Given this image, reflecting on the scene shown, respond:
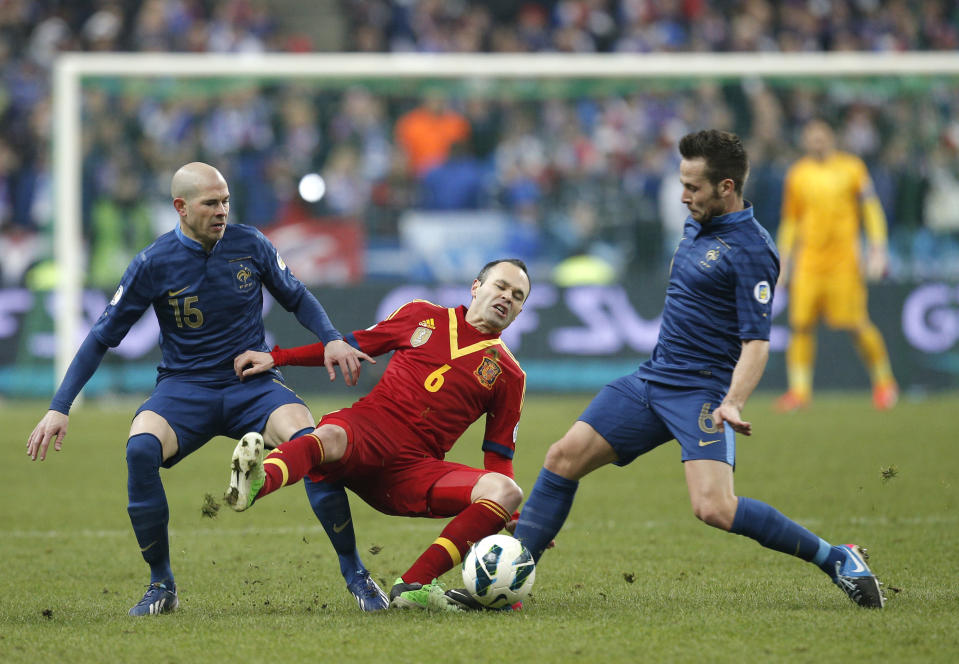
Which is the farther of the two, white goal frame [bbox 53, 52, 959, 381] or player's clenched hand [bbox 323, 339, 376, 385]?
white goal frame [bbox 53, 52, 959, 381]

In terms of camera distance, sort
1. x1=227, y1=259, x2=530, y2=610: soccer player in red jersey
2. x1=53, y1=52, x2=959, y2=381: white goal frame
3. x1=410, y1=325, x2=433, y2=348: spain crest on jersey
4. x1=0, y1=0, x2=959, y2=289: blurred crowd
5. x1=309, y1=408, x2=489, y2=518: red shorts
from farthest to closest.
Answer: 1. x1=0, y1=0, x2=959, y2=289: blurred crowd
2. x1=53, y1=52, x2=959, y2=381: white goal frame
3. x1=410, y1=325, x2=433, y2=348: spain crest on jersey
4. x1=309, y1=408, x2=489, y2=518: red shorts
5. x1=227, y1=259, x2=530, y2=610: soccer player in red jersey

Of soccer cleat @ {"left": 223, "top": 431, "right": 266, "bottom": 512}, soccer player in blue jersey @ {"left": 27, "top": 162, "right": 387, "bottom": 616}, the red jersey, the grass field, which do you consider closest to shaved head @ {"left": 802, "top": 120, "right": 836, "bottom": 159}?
the grass field

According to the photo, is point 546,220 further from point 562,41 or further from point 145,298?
point 145,298

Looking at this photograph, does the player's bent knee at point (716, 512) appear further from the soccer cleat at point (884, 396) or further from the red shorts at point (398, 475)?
the soccer cleat at point (884, 396)

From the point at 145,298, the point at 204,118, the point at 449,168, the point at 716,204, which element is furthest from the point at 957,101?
A: the point at 145,298

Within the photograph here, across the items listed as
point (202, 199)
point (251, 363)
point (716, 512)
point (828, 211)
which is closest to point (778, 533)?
point (716, 512)

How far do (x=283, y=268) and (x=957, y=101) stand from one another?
468 inches

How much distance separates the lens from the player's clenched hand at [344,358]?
539cm

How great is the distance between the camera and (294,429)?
5.31m

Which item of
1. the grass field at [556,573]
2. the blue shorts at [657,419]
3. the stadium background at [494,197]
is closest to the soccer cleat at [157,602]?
the grass field at [556,573]

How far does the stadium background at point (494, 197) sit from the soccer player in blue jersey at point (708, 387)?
9.13 metres

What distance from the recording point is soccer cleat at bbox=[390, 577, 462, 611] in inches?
199

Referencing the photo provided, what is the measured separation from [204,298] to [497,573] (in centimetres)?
167

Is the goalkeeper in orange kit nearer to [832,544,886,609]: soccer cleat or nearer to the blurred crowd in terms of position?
the blurred crowd
